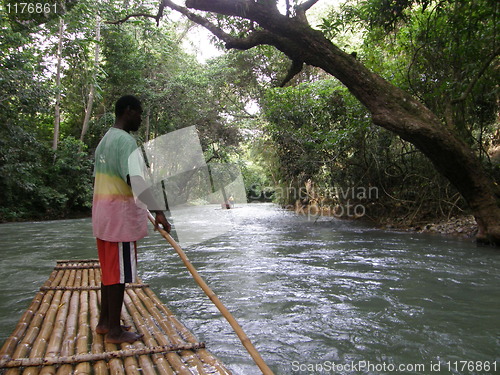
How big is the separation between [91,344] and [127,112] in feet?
4.49

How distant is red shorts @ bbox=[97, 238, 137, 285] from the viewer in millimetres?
2160

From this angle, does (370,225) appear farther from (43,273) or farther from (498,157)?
(43,273)

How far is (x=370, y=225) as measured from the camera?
9.49 metres

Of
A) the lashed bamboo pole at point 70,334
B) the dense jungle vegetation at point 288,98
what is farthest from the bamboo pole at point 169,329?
the dense jungle vegetation at point 288,98

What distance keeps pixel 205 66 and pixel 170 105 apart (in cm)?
291

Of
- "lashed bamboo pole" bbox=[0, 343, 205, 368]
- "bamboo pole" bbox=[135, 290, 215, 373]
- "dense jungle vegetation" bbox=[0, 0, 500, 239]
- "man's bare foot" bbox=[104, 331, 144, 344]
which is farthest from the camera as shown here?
"dense jungle vegetation" bbox=[0, 0, 500, 239]

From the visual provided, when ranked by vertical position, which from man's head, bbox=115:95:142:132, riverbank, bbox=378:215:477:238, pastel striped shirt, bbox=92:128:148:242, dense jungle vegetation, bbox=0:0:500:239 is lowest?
riverbank, bbox=378:215:477:238

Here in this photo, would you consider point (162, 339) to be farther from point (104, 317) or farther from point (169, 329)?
point (104, 317)

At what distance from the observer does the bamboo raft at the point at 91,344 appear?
5.96 ft

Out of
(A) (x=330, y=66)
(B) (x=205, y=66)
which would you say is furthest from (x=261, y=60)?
(A) (x=330, y=66)

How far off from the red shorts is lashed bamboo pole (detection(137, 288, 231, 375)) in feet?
1.43

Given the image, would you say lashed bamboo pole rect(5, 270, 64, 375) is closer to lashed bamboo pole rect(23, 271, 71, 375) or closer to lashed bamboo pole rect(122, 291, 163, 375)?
lashed bamboo pole rect(23, 271, 71, 375)

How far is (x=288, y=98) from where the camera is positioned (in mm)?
9719

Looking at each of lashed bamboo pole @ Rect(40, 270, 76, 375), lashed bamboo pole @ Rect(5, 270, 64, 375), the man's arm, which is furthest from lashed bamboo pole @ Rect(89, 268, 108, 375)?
the man's arm
